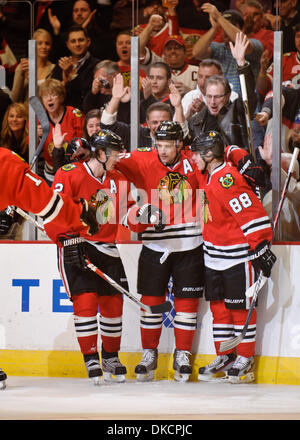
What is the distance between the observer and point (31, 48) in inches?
191

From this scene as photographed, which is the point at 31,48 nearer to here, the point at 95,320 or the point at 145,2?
the point at 145,2

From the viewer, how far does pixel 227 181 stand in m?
3.84

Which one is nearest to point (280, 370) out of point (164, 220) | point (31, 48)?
point (164, 220)

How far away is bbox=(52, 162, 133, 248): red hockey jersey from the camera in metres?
3.88

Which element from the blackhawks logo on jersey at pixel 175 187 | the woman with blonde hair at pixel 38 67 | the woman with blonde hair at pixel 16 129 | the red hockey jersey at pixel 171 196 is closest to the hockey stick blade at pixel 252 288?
the red hockey jersey at pixel 171 196

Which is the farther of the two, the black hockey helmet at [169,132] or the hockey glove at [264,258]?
the black hockey helmet at [169,132]

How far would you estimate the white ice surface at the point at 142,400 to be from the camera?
9.99 feet

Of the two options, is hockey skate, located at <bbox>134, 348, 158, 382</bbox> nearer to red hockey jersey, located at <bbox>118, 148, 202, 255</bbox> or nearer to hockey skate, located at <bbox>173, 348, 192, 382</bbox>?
hockey skate, located at <bbox>173, 348, 192, 382</bbox>

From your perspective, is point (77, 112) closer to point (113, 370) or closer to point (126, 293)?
point (126, 293)

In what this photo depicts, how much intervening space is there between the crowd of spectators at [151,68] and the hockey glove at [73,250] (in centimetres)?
118

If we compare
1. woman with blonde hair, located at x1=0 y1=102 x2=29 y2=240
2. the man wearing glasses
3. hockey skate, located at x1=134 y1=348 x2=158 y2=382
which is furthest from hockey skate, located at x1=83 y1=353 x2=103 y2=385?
woman with blonde hair, located at x1=0 y1=102 x2=29 y2=240

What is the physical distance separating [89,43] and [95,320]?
2147 millimetres

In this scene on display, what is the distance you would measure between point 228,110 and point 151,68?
1.94 ft

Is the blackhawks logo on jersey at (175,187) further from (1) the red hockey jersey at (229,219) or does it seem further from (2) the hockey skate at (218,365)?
(2) the hockey skate at (218,365)
